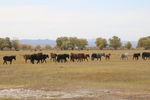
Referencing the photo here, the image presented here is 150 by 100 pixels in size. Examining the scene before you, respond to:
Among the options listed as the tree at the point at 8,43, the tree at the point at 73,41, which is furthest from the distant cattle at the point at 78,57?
the tree at the point at 73,41

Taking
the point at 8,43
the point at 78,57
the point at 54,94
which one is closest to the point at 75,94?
the point at 54,94

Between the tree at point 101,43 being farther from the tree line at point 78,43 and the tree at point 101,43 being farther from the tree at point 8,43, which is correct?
the tree at point 8,43

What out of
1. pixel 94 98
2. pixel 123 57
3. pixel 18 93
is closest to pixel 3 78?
pixel 18 93

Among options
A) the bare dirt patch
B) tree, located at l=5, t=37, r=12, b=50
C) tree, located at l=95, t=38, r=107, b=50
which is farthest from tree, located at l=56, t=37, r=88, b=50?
the bare dirt patch

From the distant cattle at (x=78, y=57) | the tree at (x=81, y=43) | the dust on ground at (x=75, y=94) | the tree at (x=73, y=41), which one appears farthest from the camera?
the tree at (x=81, y=43)

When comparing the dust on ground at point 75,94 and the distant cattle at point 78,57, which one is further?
the distant cattle at point 78,57

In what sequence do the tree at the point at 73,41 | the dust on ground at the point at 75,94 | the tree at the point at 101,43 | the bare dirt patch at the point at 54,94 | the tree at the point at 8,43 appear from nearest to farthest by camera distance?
1. the dust on ground at the point at 75,94
2. the bare dirt patch at the point at 54,94
3. the tree at the point at 8,43
4. the tree at the point at 101,43
5. the tree at the point at 73,41

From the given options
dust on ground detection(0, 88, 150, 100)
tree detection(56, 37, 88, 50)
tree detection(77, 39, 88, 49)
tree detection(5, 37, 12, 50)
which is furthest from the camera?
tree detection(77, 39, 88, 49)

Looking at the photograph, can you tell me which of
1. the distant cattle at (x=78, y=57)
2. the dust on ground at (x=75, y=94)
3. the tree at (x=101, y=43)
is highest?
the tree at (x=101, y=43)

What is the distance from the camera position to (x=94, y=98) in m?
18.8

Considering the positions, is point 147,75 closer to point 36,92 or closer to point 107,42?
point 36,92

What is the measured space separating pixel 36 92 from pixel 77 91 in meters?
2.55

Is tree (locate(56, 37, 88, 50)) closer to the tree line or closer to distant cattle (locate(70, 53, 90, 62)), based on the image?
the tree line

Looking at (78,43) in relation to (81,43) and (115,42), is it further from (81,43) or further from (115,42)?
(115,42)
